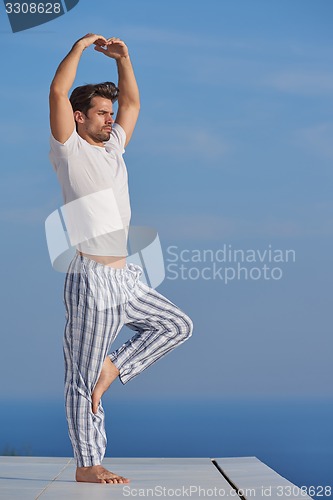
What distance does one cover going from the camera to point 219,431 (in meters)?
8.16

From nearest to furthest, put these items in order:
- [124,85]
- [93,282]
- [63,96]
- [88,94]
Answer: [63,96] < [93,282] < [88,94] < [124,85]

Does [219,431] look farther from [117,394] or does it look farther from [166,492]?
[166,492]

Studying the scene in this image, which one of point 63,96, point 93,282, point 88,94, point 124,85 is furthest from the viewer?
point 124,85

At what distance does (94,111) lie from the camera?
3352 mm

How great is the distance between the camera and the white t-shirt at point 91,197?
3227 mm

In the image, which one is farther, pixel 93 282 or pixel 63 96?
pixel 93 282

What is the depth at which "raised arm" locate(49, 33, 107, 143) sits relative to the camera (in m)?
3.09

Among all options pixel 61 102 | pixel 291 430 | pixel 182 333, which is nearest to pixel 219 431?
pixel 291 430

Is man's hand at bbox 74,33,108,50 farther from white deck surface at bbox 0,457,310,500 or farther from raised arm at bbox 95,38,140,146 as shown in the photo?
white deck surface at bbox 0,457,310,500

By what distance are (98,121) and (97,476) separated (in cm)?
122

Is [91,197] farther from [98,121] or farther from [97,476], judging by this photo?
[97,476]

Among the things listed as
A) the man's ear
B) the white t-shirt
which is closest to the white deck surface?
the white t-shirt

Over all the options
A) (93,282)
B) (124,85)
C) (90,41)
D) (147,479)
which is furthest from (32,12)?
(147,479)

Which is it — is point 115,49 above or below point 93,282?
above
